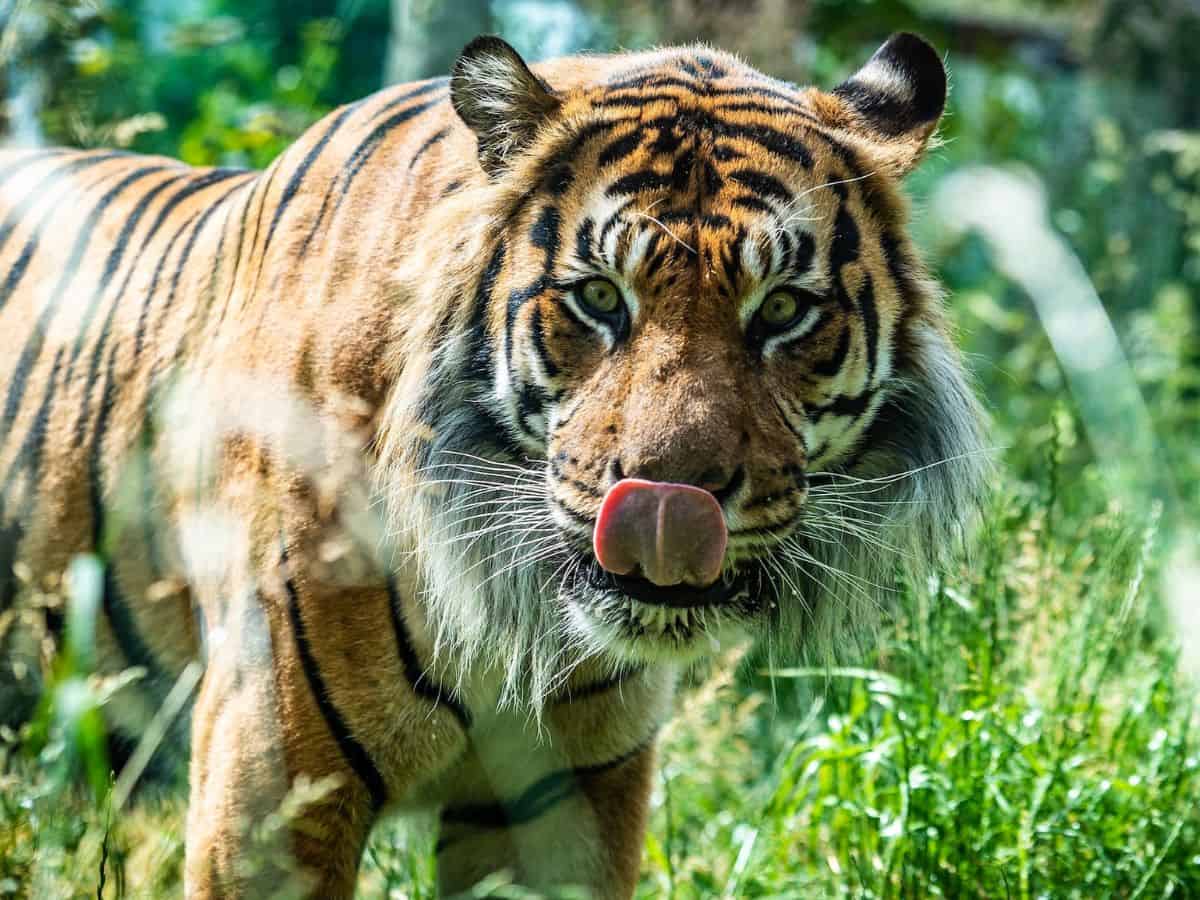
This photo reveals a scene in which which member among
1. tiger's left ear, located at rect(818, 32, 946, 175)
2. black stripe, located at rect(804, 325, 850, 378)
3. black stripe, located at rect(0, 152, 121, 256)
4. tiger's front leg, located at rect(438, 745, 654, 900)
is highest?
tiger's left ear, located at rect(818, 32, 946, 175)

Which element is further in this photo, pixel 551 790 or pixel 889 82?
pixel 551 790

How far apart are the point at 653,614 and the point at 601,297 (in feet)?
1.79

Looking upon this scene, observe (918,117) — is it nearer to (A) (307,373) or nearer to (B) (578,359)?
(B) (578,359)

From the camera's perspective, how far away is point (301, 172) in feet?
9.13

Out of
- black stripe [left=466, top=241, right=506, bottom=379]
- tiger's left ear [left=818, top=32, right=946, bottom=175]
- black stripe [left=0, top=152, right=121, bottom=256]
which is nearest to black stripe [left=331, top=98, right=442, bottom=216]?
black stripe [left=466, top=241, right=506, bottom=379]

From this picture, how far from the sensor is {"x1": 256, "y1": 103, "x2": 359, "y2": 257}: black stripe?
274 cm

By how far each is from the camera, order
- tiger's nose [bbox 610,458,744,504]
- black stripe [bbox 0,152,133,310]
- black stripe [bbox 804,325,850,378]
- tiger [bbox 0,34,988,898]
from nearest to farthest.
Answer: tiger's nose [bbox 610,458,744,504] < tiger [bbox 0,34,988,898] < black stripe [bbox 804,325,850,378] < black stripe [bbox 0,152,133,310]

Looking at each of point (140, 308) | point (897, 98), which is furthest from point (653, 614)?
point (140, 308)

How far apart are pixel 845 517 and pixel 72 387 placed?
1.78 m

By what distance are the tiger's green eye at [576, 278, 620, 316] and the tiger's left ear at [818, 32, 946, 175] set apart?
0.60 metres

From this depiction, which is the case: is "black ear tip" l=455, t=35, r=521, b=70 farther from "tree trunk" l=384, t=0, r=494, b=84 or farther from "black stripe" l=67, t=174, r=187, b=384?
"tree trunk" l=384, t=0, r=494, b=84

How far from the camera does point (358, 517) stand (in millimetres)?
2439

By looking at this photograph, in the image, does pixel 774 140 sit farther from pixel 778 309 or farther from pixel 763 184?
pixel 778 309

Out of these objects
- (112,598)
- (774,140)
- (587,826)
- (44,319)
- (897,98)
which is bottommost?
(587,826)
